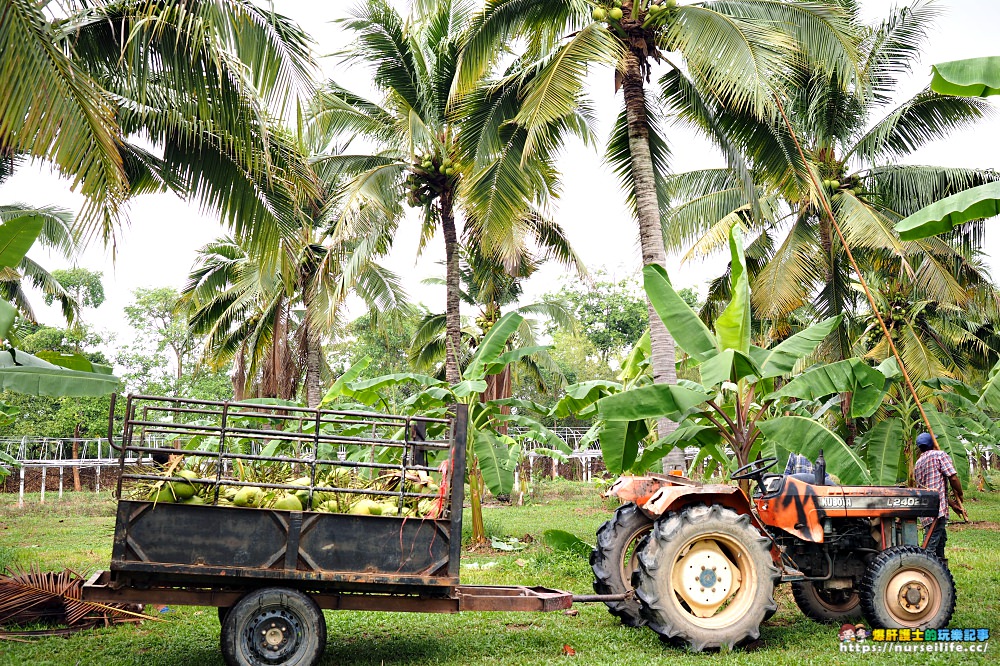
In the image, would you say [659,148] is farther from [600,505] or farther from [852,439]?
[600,505]

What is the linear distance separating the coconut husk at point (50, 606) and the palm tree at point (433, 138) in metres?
7.59

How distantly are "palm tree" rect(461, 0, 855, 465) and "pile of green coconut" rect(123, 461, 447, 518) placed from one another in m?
5.54

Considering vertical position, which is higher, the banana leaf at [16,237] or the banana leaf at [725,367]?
the banana leaf at [16,237]

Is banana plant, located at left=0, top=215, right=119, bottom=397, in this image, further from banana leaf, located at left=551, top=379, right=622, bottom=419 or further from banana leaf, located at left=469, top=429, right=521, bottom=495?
banana leaf, located at left=469, top=429, right=521, bottom=495

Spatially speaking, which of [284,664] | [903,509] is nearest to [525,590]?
[284,664]

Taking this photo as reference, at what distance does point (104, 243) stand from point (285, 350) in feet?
47.0

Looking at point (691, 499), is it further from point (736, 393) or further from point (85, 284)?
point (85, 284)

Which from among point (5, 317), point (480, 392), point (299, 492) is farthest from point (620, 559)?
point (5, 317)

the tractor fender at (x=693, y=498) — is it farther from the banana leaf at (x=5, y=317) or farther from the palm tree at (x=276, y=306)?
the palm tree at (x=276, y=306)

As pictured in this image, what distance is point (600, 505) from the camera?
22500mm

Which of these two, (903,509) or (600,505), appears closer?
(903,509)

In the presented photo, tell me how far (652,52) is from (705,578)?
340 inches

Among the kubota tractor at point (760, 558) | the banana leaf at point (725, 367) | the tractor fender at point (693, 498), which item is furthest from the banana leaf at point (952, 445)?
the tractor fender at point (693, 498)

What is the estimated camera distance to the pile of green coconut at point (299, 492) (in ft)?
18.1
